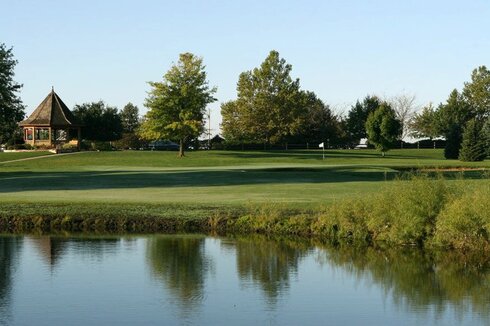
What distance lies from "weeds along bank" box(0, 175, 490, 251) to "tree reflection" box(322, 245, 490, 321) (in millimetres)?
750

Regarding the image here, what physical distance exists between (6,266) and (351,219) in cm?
1185

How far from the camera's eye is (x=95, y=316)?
20.0m

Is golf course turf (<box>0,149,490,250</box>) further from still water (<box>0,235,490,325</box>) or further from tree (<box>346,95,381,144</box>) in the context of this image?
tree (<box>346,95,381,144</box>)

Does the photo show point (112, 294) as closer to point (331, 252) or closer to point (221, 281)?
point (221, 281)

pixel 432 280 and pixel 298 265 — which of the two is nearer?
pixel 432 280

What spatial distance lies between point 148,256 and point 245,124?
101 meters

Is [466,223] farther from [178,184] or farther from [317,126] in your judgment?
[317,126]

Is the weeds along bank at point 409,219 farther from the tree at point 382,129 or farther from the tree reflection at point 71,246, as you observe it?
the tree at point 382,129

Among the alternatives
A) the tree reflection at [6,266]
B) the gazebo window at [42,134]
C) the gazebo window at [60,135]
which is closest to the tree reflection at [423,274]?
the tree reflection at [6,266]

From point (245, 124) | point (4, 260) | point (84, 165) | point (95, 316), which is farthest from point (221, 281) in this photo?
point (245, 124)

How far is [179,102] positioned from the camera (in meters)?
93.0

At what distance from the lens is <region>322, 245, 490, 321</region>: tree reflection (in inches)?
876

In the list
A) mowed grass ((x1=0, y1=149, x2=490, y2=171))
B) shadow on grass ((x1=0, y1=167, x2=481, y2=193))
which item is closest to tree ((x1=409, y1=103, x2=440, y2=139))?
mowed grass ((x1=0, y1=149, x2=490, y2=171))

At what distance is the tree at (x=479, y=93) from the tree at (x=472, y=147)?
137 ft
